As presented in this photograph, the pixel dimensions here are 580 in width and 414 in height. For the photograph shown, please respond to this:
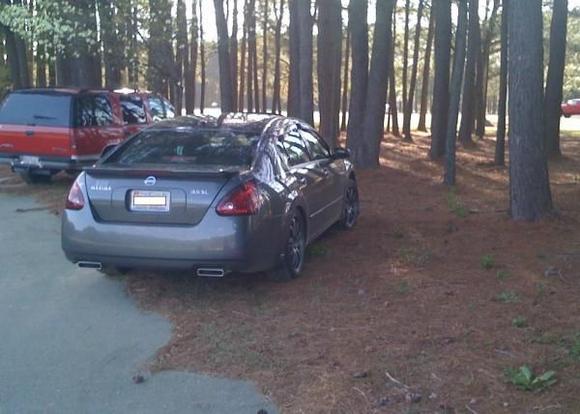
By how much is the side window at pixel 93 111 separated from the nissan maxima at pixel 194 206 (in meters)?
6.58

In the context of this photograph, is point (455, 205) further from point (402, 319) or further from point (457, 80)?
point (402, 319)

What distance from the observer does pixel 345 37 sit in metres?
32.8

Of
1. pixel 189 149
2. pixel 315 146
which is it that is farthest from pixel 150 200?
pixel 315 146

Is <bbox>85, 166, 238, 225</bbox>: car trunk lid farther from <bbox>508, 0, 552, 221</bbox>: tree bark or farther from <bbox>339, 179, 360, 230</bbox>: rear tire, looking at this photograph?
<bbox>508, 0, 552, 221</bbox>: tree bark

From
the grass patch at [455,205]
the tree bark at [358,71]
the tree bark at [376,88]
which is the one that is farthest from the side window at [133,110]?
the grass patch at [455,205]

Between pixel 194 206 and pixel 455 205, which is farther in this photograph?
pixel 455 205

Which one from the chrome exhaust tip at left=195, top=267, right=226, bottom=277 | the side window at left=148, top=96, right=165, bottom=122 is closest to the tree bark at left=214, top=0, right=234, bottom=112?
the side window at left=148, top=96, right=165, bottom=122

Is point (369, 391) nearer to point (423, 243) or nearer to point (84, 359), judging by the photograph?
point (84, 359)

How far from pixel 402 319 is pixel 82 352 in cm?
241

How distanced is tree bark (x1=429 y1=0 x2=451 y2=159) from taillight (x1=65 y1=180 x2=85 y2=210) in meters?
13.7

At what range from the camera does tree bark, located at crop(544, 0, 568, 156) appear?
57.0ft

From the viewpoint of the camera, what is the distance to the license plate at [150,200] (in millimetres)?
Result: 6659

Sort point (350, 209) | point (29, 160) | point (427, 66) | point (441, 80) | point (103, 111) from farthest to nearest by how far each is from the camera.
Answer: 1. point (427, 66)
2. point (441, 80)
3. point (103, 111)
4. point (29, 160)
5. point (350, 209)

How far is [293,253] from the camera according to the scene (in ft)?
24.4
